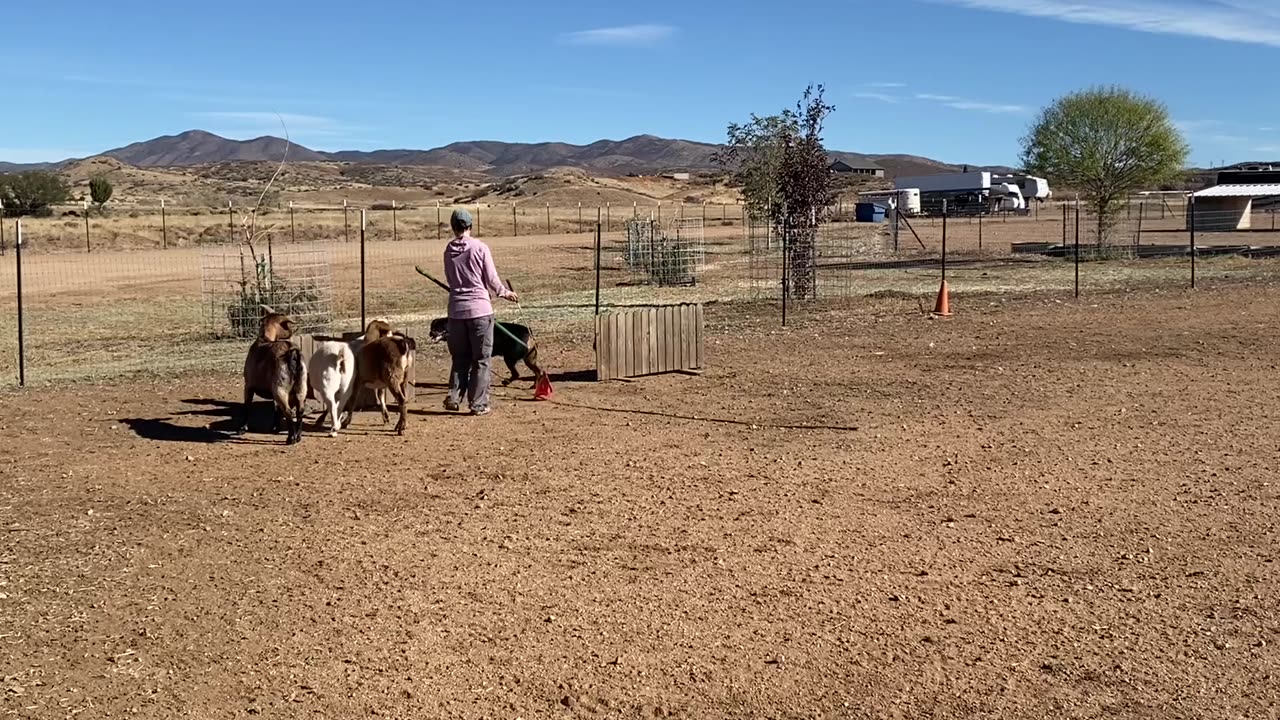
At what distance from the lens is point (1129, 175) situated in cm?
4028

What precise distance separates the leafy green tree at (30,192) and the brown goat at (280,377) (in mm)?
52195

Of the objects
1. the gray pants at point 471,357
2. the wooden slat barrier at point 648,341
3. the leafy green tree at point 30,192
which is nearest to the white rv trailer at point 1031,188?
the leafy green tree at point 30,192

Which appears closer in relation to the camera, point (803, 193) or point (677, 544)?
point (677, 544)

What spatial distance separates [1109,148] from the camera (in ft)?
133

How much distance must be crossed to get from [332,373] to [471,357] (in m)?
1.52

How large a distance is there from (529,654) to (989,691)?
1.96 m

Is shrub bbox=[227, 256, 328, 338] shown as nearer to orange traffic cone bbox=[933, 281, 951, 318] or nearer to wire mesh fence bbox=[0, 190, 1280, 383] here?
wire mesh fence bbox=[0, 190, 1280, 383]

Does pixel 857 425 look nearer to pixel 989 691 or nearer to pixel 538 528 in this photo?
pixel 538 528

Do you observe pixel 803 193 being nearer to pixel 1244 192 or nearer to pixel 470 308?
pixel 470 308

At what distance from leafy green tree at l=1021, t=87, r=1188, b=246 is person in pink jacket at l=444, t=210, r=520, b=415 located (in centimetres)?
3304

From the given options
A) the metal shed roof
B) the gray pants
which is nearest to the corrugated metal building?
the metal shed roof

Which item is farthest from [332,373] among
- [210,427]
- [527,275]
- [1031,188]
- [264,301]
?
[1031,188]

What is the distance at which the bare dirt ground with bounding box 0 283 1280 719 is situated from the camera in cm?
521

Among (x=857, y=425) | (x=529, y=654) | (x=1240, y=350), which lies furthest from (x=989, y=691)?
(x=1240, y=350)
